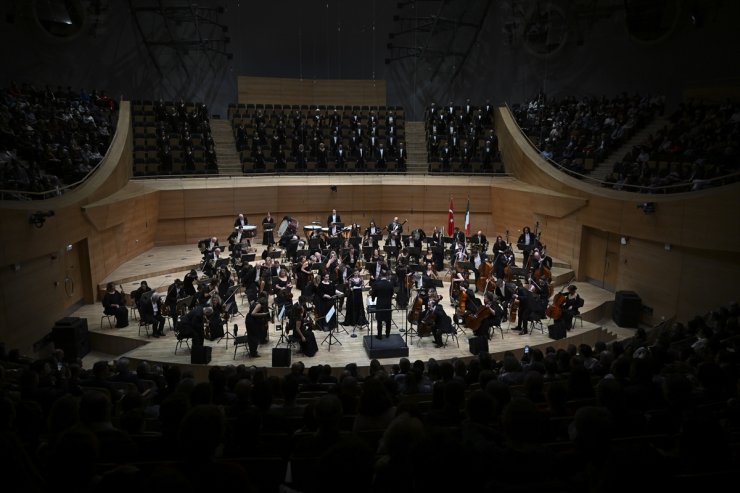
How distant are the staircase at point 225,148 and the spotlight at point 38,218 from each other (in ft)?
32.4

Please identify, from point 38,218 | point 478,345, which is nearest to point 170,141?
point 38,218

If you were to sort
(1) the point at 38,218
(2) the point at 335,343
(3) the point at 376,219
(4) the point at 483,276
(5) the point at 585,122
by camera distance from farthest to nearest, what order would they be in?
1. (3) the point at 376,219
2. (5) the point at 585,122
3. (4) the point at 483,276
4. (2) the point at 335,343
5. (1) the point at 38,218

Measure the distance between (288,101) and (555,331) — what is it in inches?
729

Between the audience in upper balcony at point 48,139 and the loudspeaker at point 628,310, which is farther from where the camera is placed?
the loudspeaker at point 628,310

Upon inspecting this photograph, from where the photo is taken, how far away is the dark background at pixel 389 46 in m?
19.2

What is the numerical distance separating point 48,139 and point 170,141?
6294 mm

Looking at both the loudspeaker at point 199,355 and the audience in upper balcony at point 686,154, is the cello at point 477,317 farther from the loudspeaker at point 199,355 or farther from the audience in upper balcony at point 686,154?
the audience in upper balcony at point 686,154

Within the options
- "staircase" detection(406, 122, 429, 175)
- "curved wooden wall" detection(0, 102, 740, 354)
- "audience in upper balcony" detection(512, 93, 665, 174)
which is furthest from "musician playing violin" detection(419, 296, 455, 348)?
"staircase" detection(406, 122, 429, 175)

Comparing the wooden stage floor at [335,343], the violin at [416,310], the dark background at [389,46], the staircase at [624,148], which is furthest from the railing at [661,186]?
the violin at [416,310]

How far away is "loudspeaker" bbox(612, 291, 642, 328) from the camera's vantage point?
13.0 metres

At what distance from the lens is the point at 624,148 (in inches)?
679

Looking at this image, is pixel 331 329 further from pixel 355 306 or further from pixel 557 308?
pixel 557 308

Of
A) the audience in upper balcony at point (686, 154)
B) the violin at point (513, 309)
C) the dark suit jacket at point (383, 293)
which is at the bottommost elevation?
the violin at point (513, 309)

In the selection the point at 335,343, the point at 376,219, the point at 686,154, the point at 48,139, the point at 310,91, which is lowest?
the point at 335,343
